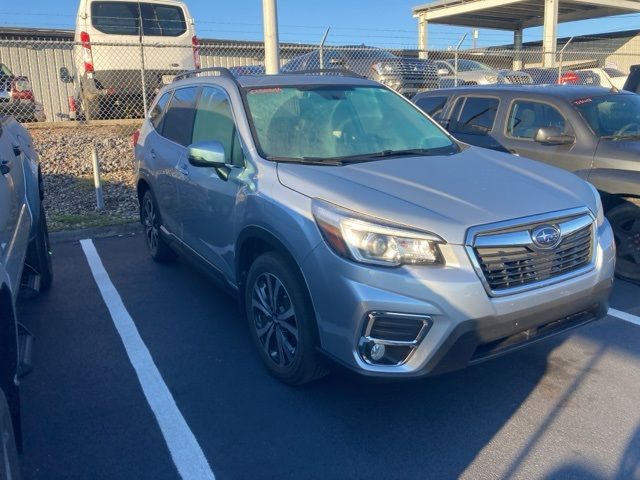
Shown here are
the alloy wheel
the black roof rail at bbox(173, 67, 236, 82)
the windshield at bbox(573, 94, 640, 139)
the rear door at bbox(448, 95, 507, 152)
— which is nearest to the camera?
the alloy wheel

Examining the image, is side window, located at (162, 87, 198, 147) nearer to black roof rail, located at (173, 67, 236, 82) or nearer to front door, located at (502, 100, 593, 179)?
black roof rail, located at (173, 67, 236, 82)

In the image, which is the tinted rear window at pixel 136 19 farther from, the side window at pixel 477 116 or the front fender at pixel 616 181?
the front fender at pixel 616 181

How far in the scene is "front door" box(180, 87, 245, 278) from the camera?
13.8 feet

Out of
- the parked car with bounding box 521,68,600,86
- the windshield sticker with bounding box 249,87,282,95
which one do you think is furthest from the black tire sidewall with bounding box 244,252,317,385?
the parked car with bounding box 521,68,600,86

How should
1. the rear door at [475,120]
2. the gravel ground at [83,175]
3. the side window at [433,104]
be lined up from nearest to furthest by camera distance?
the rear door at [475,120]
the side window at [433,104]
the gravel ground at [83,175]

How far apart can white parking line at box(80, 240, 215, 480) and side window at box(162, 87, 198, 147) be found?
1.48 metres

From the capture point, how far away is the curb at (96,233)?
24.4ft

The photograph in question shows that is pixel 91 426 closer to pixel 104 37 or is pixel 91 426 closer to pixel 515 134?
pixel 515 134

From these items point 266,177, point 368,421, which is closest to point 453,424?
point 368,421

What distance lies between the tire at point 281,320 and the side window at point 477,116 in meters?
3.76

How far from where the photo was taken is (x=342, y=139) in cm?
434

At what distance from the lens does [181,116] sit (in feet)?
17.8

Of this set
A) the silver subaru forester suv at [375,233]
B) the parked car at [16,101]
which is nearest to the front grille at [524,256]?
the silver subaru forester suv at [375,233]

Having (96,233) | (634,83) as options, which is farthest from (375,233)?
(634,83)
